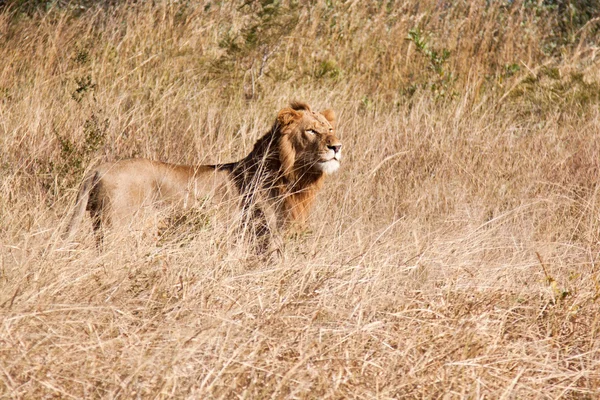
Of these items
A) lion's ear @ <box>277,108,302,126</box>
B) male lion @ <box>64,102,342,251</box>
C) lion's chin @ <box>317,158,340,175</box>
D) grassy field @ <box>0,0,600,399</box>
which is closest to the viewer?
grassy field @ <box>0,0,600,399</box>

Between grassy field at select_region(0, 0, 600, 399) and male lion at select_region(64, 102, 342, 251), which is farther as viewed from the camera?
male lion at select_region(64, 102, 342, 251)

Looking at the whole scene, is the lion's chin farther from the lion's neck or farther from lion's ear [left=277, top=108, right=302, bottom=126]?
lion's ear [left=277, top=108, right=302, bottom=126]

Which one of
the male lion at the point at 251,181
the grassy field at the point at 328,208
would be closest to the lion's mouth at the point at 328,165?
the male lion at the point at 251,181

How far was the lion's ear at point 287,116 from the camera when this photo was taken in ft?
19.6

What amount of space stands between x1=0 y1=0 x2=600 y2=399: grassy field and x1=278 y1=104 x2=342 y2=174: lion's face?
0.32m

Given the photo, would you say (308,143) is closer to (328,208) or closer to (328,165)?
(328,165)

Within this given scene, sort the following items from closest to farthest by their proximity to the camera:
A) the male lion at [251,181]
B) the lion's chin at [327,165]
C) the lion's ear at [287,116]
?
the male lion at [251,181], the lion's chin at [327,165], the lion's ear at [287,116]

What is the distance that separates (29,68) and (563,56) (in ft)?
16.7

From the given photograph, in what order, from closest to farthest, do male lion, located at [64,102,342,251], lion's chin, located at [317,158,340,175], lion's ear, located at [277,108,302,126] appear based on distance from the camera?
male lion, located at [64,102,342,251] → lion's chin, located at [317,158,340,175] → lion's ear, located at [277,108,302,126]

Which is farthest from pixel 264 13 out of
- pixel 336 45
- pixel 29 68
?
pixel 29 68

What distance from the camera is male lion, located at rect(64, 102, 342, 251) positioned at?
5293mm

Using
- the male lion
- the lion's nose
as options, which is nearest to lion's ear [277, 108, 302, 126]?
the male lion

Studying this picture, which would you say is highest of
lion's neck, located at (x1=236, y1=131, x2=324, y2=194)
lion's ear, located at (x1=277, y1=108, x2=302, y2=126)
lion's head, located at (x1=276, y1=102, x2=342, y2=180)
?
lion's ear, located at (x1=277, y1=108, x2=302, y2=126)

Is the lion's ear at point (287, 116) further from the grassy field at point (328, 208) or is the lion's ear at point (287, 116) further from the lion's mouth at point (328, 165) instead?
the grassy field at point (328, 208)
